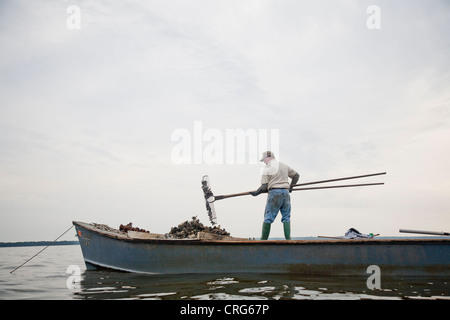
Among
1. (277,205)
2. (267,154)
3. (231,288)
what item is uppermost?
(267,154)

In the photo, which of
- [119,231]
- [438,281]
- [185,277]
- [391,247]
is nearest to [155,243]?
[185,277]

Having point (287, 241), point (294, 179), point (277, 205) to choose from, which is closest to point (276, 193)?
point (277, 205)

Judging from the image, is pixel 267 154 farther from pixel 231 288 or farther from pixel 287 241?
pixel 231 288

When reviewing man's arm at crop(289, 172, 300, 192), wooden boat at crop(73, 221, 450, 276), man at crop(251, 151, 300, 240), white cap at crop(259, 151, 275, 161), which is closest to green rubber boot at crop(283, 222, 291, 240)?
man at crop(251, 151, 300, 240)

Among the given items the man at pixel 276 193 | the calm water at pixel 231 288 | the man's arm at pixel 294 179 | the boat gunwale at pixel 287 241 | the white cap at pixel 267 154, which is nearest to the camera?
the calm water at pixel 231 288

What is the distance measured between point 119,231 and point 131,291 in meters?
4.27

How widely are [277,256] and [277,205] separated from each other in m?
1.26

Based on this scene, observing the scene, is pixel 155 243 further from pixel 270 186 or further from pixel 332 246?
pixel 332 246

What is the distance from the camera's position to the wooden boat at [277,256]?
650 cm

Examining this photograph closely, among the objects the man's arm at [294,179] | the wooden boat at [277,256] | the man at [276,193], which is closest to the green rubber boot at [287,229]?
the man at [276,193]

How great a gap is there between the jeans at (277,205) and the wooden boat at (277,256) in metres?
0.92

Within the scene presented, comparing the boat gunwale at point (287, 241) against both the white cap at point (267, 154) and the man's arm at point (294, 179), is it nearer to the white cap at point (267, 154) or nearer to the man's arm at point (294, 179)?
the man's arm at point (294, 179)

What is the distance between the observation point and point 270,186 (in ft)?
26.2

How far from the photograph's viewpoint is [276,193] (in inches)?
308
